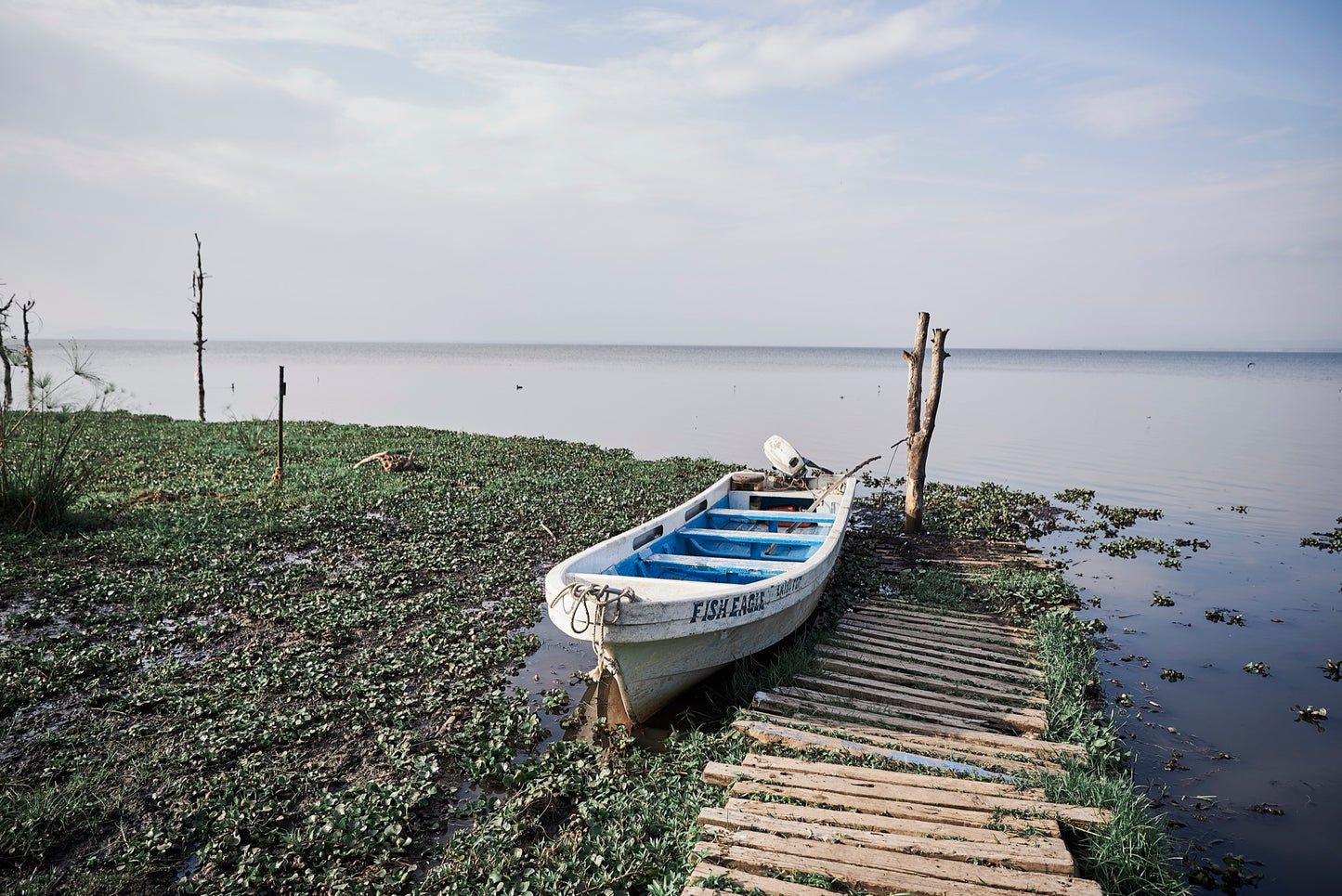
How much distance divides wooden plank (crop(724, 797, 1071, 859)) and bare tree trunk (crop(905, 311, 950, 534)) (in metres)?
8.86

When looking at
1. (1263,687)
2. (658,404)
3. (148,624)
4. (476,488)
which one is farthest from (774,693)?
(658,404)

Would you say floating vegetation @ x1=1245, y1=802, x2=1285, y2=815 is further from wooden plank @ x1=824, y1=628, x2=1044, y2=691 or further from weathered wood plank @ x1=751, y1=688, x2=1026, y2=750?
weathered wood plank @ x1=751, y1=688, x2=1026, y2=750

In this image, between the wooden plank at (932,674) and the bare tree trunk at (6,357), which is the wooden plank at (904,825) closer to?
the wooden plank at (932,674)

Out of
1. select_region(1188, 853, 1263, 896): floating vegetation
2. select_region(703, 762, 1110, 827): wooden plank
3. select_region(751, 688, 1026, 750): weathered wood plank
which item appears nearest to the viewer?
select_region(703, 762, 1110, 827): wooden plank

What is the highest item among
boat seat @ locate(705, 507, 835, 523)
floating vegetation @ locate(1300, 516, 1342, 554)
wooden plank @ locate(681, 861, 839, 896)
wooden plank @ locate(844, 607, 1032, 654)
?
boat seat @ locate(705, 507, 835, 523)

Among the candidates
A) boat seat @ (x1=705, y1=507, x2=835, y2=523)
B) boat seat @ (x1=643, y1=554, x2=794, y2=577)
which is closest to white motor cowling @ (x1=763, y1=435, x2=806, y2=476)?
boat seat @ (x1=705, y1=507, x2=835, y2=523)

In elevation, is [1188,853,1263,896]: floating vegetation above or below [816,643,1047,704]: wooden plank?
below

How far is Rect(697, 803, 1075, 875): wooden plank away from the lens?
3.97 meters

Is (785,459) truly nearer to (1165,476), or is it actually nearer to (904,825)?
(904,825)

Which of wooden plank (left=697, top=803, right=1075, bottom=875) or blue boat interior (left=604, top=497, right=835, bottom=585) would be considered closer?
wooden plank (left=697, top=803, right=1075, bottom=875)

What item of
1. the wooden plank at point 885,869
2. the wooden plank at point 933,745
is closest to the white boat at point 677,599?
the wooden plank at point 933,745

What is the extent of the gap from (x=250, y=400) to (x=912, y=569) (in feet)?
138

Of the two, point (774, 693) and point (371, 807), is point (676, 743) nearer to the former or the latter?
point (774, 693)

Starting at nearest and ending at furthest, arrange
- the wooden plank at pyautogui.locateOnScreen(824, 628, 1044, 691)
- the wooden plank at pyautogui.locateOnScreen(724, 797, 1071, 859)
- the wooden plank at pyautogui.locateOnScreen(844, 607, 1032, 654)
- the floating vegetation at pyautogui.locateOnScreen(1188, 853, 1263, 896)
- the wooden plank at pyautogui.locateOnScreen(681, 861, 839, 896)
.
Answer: the wooden plank at pyautogui.locateOnScreen(681, 861, 839, 896), the wooden plank at pyautogui.locateOnScreen(724, 797, 1071, 859), the floating vegetation at pyautogui.locateOnScreen(1188, 853, 1263, 896), the wooden plank at pyautogui.locateOnScreen(824, 628, 1044, 691), the wooden plank at pyautogui.locateOnScreen(844, 607, 1032, 654)
